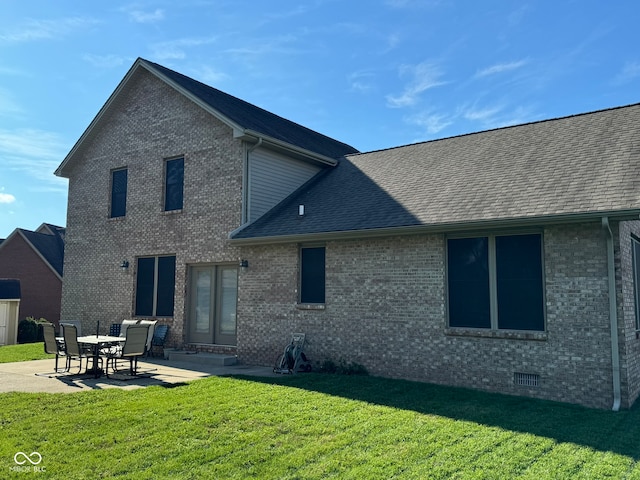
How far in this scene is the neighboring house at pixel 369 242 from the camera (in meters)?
8.81

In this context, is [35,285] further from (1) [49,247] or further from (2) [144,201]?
(2) [144,201]

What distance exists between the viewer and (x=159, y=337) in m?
14.5

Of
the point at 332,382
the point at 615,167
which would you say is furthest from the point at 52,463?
the point at 615,167

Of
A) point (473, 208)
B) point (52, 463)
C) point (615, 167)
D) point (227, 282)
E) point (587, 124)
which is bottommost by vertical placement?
point (52, 463)

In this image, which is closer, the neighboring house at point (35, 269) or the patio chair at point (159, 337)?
the patio chair at point (159, 337)

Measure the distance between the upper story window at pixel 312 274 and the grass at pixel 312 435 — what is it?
3.21m

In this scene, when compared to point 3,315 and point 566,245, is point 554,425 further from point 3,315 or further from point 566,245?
point 3,315

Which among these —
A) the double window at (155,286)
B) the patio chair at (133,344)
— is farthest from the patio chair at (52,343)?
the double window at (155,286)

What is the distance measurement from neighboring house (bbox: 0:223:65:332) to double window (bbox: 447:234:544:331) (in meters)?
25.5

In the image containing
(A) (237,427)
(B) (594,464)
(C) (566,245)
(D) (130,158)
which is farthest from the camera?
(D) (130,158)

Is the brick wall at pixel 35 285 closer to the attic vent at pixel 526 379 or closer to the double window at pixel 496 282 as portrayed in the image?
the double window at pixel 496 282

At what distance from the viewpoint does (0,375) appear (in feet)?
35.6

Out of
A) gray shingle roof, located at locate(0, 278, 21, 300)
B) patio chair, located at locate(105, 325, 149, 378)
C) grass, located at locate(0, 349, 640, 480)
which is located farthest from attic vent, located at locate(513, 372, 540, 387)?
gray shingle roof, located at locate(0, 278, 21, 300)

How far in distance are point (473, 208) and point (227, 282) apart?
7.04 meters
